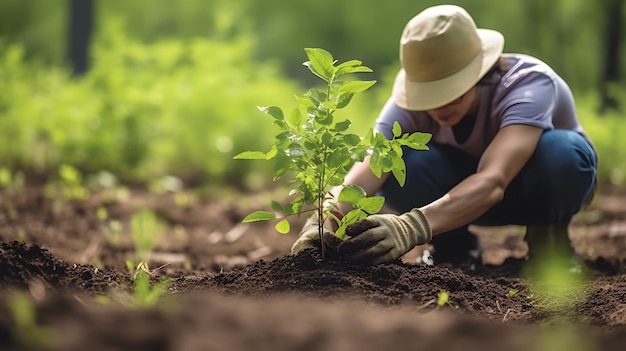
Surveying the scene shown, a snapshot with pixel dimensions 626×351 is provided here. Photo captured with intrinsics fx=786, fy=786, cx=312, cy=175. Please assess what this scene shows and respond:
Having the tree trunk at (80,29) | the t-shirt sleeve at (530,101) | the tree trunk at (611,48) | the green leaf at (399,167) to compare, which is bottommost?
the tree trunk at (611,48)

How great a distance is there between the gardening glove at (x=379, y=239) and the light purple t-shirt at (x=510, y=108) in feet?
2.04

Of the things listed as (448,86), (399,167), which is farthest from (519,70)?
(399,167)

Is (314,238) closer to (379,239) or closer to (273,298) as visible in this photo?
(379,239)

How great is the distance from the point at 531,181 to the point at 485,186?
59 cm

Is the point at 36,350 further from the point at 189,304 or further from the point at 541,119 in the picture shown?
the point at 541,119

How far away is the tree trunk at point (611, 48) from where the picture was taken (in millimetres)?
9461

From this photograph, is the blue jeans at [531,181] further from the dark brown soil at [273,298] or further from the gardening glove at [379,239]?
the gardening glove at [379,239]

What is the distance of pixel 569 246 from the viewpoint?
128 inches

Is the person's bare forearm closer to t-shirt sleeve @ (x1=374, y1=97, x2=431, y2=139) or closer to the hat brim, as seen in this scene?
the hat brim

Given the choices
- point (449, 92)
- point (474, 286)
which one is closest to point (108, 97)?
point (449, 92)

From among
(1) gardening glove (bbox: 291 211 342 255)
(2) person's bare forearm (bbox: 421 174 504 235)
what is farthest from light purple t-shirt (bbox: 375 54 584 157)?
(1) gardening glove (bbox: 291 211 342 255)

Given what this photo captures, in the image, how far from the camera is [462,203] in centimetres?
253

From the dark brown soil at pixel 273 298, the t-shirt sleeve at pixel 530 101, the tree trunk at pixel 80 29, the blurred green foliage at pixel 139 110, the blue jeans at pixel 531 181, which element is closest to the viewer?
the dark brown soil at pixel 273 298

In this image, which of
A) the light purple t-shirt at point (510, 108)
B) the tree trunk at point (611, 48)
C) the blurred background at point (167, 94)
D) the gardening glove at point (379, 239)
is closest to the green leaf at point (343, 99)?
the gardening glove at point (379, 239)
